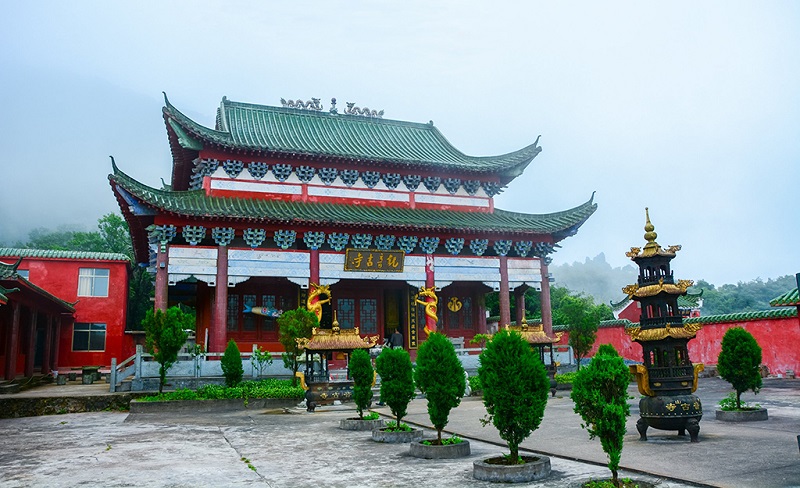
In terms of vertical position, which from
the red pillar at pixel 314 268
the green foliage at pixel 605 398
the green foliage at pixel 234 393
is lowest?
the green foliage at pixel 234 393

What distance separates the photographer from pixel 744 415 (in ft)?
37.6

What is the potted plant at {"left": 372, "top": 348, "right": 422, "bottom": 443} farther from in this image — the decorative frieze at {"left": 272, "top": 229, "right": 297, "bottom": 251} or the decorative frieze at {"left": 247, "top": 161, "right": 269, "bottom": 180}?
the decorative frieze at {"left": 247, "top": 161, "right": 269, "bottom": 180}

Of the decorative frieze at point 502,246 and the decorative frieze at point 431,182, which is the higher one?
the decorative frieze at point 431,182

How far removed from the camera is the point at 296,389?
18.5 m

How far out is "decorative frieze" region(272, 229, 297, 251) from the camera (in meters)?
22.7

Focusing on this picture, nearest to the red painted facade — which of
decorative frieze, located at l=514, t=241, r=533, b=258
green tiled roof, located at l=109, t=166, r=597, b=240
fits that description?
green tiled roof, located at l=109, t=166, r=597, b=240

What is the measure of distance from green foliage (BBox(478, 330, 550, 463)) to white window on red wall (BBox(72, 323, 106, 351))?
2908 cm

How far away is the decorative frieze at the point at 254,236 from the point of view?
874 inches

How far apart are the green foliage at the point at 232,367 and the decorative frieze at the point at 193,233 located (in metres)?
Answer: 4.67

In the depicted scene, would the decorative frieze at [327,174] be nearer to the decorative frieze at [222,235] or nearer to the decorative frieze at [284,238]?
→ the decorative frieze at [284,238]

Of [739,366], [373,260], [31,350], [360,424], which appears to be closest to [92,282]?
[31,350]

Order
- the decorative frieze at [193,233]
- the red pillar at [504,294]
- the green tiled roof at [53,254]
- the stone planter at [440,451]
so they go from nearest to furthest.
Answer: the stone planter at [440,451]
the decorative frieze at [193,233]
the red pillar at [504,294]
the green tiled roof at [53,254]

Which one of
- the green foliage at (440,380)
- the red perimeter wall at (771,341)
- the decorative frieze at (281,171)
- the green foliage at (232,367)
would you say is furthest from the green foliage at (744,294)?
the green foliage at (440,380)

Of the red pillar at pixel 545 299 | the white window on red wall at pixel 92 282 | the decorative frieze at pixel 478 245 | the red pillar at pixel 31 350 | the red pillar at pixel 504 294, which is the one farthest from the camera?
the white window on red wall at pixel 92 282
